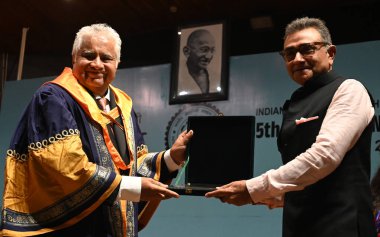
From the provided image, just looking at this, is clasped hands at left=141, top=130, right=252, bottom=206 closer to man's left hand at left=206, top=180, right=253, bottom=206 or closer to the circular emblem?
man's left hand at left=206, top=180, right=253, bottom=206

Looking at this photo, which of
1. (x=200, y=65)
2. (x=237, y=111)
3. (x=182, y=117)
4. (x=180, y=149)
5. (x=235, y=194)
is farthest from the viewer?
(x=200, y=65)

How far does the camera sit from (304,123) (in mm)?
1826

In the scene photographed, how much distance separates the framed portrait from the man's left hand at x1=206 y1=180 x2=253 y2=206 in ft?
8.33

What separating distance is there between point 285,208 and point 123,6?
12.3 feet

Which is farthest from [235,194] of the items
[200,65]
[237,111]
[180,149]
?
[200,65]

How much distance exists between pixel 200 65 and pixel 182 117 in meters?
0.54

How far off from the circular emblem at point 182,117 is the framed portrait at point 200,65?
6 centimetres

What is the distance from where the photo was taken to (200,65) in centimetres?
472

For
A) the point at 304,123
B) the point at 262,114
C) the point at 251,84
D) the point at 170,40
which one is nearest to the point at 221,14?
the point at 170,40

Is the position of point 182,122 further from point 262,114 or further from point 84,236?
point 84,236

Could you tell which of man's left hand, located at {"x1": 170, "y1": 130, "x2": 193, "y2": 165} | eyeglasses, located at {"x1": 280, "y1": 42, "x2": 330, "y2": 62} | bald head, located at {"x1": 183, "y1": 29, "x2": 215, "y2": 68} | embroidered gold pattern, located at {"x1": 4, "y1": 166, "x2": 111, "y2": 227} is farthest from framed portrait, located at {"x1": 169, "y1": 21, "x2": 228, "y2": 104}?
embroidered gold pattern, located at {"x1": 4, "y1": 166, "x2": 111, "y2": 227}

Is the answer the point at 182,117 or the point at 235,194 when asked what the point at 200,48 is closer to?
the point at 182,117

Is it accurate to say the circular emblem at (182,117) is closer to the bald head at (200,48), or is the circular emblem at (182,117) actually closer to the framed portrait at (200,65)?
the framed portrait at (200,65)

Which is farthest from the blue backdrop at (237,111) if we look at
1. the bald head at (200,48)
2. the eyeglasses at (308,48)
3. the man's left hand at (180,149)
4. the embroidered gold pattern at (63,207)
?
the embroidered gold pattern at (63,207)
